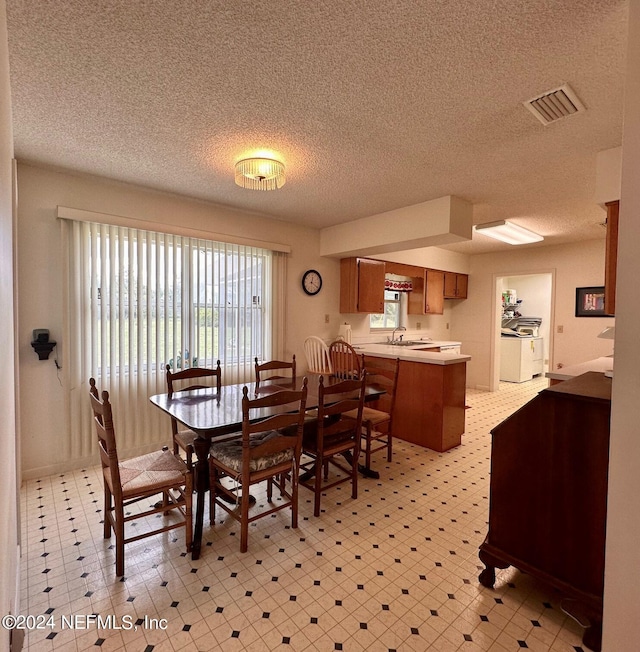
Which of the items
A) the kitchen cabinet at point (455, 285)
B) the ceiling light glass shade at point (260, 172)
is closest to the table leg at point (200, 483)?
the ceiling light glass shade at point (260, 172)

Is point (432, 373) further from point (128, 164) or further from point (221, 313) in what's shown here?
point (128, 164)

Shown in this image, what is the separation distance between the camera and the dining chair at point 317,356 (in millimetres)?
3955

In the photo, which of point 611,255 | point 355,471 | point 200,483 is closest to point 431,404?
point 355,471

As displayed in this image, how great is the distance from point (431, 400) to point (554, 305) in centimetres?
329

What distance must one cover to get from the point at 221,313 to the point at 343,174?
1.86 metres

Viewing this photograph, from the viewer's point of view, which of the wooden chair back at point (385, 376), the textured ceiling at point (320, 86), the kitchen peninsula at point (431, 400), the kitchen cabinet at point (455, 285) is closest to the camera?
the textured ceiling at point (320, 86)

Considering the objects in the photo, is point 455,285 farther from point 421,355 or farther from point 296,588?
point 296,588

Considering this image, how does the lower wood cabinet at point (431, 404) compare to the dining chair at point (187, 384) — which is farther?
the lower wood cabinet at point (431, 404)

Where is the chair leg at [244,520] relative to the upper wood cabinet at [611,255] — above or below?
below

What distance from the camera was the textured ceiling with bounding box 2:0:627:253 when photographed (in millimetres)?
1257

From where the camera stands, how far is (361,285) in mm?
4539

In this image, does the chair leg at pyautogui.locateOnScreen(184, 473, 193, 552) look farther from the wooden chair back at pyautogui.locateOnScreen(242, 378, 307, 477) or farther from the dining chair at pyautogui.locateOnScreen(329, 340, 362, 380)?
the dining chair at pyautogui.locateOnScreen(329, 340, 362, 380)

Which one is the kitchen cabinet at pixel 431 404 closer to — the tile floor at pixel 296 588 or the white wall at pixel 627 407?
the tile floor at pixel 296 588

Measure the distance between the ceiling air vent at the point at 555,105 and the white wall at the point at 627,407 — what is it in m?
0.63
